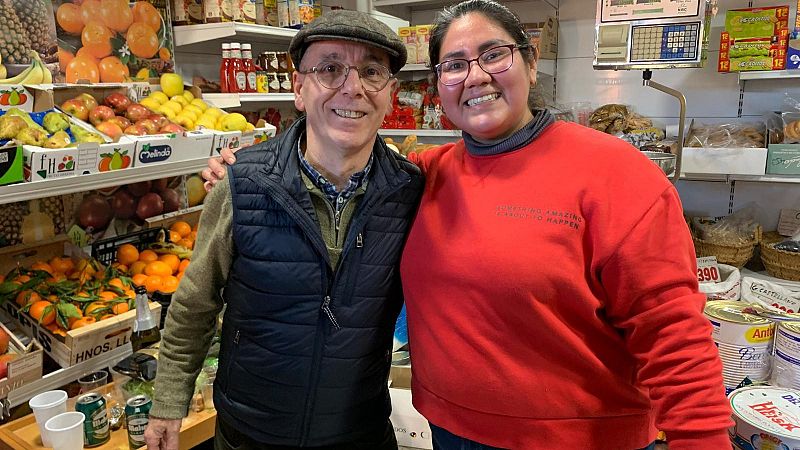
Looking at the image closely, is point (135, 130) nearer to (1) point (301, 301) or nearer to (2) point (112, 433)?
(2) point (112, 433)

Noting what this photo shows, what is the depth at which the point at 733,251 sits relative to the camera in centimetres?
303

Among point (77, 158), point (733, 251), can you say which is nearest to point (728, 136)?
point (733, 251)

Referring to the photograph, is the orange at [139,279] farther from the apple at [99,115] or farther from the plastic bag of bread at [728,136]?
the plastic bag of bread at [728,136]

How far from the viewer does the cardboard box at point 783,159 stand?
2.79 metres

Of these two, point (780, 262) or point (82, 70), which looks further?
point (780, 262)

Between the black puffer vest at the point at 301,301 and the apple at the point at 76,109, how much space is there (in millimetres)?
1145

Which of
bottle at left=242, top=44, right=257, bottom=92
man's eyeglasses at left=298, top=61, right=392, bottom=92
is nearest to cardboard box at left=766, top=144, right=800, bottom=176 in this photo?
man's eyeglasses at left=298, top=61, right=392, bottom=92

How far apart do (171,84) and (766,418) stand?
95.6 inches

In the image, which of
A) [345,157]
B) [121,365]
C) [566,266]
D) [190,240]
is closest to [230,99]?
[190,240]

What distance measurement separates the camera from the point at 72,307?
1936mm

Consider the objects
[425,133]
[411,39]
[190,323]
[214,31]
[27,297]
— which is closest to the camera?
[190,323]

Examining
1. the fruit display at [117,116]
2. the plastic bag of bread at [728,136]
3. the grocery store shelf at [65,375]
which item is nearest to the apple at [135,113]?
the fruit display at [117,116]

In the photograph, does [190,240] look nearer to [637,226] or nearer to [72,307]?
[72,307]

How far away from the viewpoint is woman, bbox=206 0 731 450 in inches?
40.4
